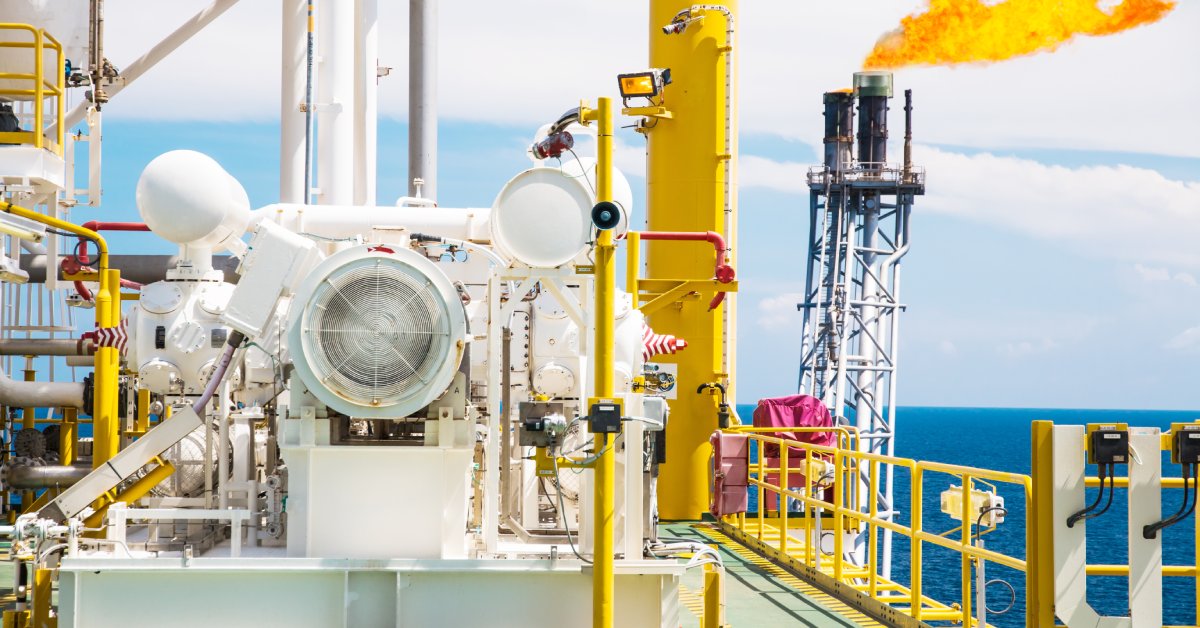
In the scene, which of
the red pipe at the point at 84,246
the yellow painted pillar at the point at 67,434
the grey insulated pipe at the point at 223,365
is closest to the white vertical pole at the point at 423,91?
the red pipe at the point at 84,246

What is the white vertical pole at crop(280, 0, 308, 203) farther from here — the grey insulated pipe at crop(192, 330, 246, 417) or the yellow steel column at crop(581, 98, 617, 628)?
the yellow steel column at crop(581, 98, 617, 628)

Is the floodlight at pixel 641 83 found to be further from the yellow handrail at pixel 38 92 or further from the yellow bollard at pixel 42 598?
the yellow handrail at pixel 38 92

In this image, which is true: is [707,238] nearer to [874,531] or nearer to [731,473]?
[731,473]

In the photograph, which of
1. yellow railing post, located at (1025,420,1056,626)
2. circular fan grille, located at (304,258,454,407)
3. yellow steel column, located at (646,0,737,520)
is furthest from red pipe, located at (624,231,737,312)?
circular fan grille, located at (304,258,454,407)

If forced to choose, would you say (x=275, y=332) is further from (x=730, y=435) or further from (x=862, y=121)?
(x=862, y=121)

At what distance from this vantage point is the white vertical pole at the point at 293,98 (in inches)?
563

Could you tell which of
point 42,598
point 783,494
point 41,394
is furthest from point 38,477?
point 783,494

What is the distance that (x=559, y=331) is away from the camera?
411 inches

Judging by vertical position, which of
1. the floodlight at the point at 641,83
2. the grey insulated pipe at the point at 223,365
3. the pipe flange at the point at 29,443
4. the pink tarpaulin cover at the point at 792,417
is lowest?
the pipe flange at the point at 29,443

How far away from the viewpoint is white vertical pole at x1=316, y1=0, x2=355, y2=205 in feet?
42.5

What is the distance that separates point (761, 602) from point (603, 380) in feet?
13.7

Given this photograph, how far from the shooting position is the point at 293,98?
14305mm

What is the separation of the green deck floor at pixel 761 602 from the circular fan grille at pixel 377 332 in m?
3.55

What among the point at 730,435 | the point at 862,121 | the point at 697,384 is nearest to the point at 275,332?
the point at 730,435
